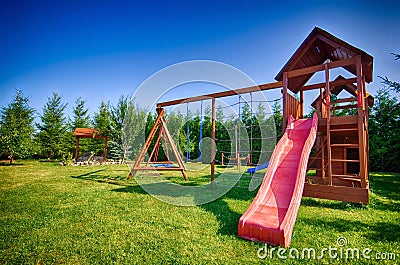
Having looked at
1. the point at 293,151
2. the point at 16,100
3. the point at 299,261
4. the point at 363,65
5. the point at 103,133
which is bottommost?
the point at 299,261

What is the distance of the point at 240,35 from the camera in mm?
8375

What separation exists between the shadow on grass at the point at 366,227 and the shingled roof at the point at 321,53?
4065 mm

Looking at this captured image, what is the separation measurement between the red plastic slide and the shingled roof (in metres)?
1.94

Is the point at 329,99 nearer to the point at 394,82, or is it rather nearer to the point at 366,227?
the point at 366,227

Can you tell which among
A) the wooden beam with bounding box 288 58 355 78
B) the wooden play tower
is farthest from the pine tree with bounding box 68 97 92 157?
the wooden beam with bounding box 288 58 355 78

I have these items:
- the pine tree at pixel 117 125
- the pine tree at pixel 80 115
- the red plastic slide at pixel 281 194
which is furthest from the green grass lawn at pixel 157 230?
the pine tree at pixel 80 115

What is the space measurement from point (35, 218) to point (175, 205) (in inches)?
118

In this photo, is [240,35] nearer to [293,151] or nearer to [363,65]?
[363,65]

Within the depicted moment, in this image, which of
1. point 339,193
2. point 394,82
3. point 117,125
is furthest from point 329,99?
point 117,125

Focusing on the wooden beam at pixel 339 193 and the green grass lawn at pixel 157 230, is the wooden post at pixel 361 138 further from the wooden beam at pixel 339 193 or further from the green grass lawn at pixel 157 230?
the green grass lawn at pixel 157 230

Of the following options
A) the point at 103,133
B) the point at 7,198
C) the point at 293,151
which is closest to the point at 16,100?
the point at 103,133

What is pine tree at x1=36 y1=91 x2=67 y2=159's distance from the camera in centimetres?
2172

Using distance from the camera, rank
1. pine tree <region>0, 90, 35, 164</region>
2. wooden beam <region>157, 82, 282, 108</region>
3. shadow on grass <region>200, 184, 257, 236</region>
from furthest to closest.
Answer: pine tree <region>0, 90, 35, 164</region>
wooden beam <region>157, 82, 282, 108</region>
shadow on grass <region>200, 184, 257, 236</region>
